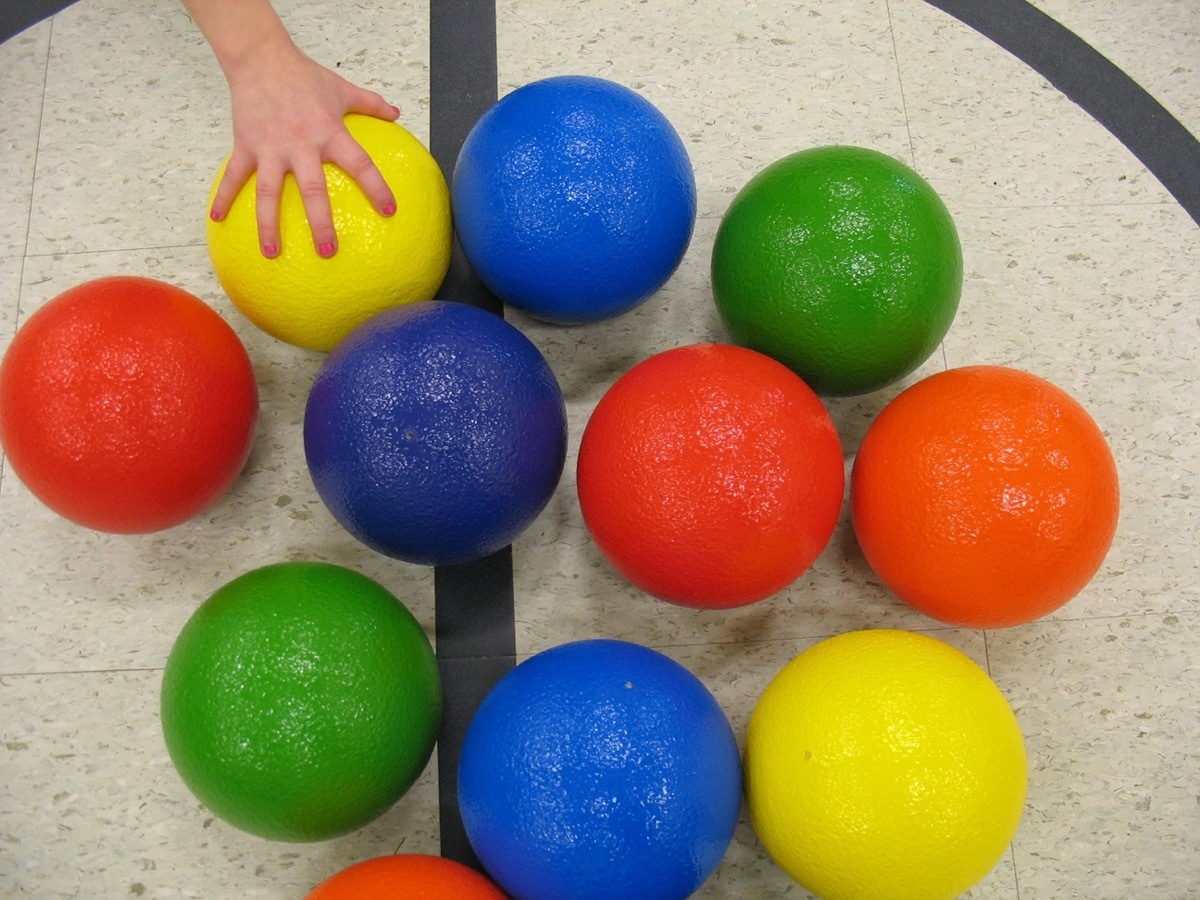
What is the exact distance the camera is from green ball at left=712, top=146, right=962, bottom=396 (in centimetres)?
136

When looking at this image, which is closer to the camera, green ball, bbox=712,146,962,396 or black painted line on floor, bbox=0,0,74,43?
A: green ball, bbox=712,146,962,396

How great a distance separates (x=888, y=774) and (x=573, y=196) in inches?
37.0

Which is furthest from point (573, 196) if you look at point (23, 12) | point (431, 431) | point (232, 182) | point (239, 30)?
point (23, 12)

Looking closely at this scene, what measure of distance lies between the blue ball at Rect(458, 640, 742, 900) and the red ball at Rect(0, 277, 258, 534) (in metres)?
0.61

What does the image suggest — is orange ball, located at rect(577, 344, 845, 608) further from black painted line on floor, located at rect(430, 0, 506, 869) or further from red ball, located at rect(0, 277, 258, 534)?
red ball, located at rect(0, 277, 258, 534)

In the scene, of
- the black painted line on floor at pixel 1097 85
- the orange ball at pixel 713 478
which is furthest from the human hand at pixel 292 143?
the black painted line on floor at pixel 1097 85

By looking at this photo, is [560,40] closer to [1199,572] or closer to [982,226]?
[982,226]

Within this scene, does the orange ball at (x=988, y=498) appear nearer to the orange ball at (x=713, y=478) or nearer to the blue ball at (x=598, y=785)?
the orange ball at (x=713, y=478)

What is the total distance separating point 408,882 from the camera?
3.85 ft

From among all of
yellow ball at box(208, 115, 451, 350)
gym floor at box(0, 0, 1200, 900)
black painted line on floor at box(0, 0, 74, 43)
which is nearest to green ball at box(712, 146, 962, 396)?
gym floor at box(0, 0, 1200, 900)

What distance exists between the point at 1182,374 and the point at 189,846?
1.99m

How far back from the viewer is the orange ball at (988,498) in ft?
4.14

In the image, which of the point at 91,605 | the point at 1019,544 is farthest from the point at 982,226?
the point at 91,605

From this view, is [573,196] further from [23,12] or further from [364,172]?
[23,12]
